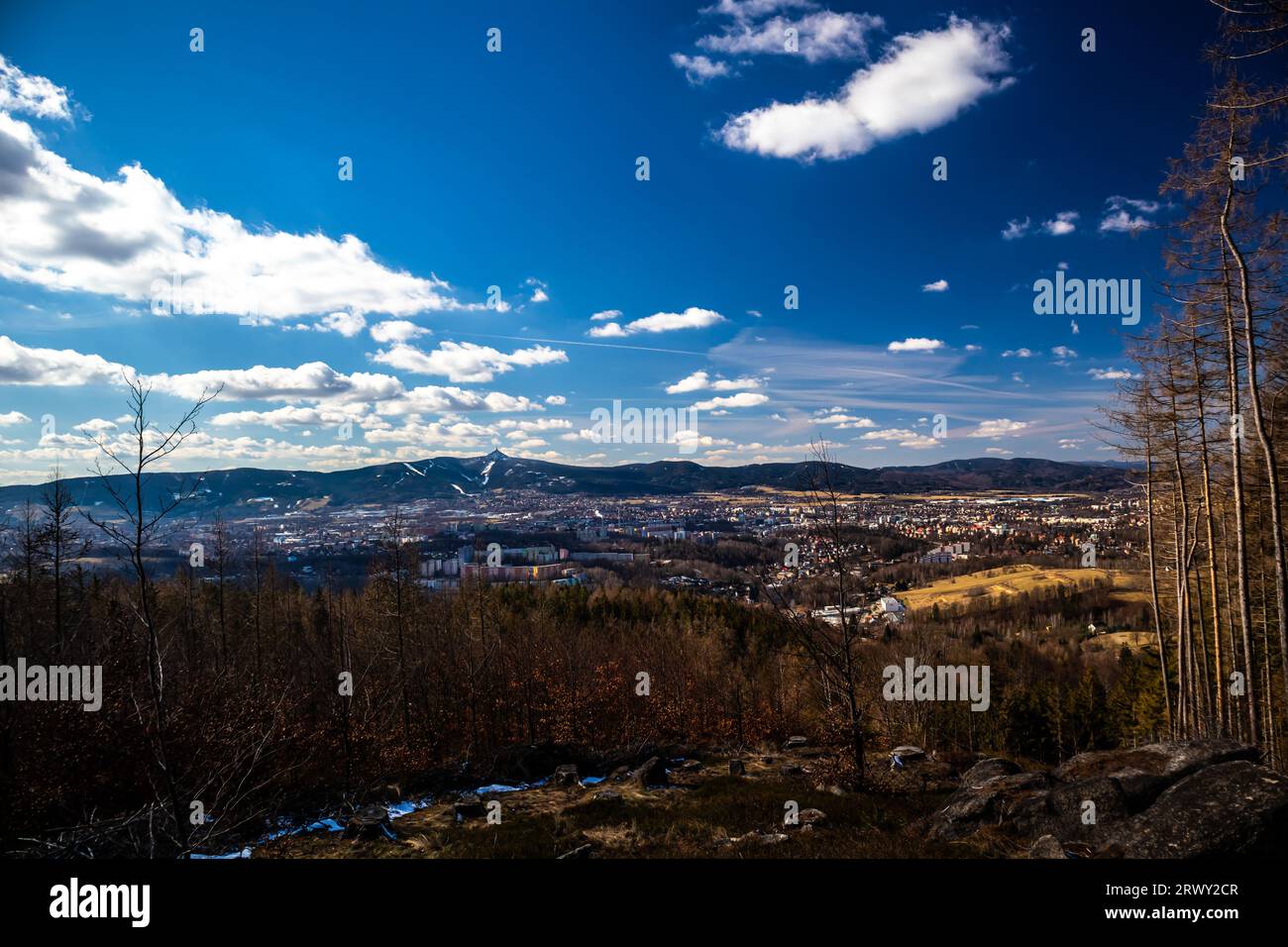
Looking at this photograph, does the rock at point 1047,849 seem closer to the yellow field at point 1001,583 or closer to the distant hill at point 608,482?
the yellow field at point 1001,583

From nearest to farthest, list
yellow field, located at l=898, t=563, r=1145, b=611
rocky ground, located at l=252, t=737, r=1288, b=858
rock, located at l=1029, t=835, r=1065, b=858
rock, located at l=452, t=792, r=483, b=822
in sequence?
1. rock, located at l=1029, t=835, r=1065, b=858
2. rocky ground, located at l=252, t=737, r=1288, b=858
3. rock, located at l=452, t=792, r=483, b=822
4. yellow field, located at l=898, t=563, r=1145, b=611

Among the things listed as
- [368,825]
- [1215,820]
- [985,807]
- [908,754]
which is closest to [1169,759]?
[1215,820]

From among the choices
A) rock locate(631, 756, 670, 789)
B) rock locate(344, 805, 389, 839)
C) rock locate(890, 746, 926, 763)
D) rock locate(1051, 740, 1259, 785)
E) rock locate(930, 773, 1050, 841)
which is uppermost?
Result: rock locate(1051, 740, 1259, 785)

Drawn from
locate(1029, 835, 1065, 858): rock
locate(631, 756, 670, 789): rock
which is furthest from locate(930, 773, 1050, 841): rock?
locate(631, 756, 670, 789): rock

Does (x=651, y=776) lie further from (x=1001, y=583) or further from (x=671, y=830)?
(x=1001, y=583)

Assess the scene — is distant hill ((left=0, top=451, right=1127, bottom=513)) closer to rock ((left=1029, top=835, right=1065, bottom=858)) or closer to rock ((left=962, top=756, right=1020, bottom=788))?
rock ((left=962, top=756, right=1020, bottom=788))

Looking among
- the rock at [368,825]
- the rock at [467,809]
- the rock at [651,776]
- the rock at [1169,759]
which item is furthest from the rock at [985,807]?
the rock at [368,825]
